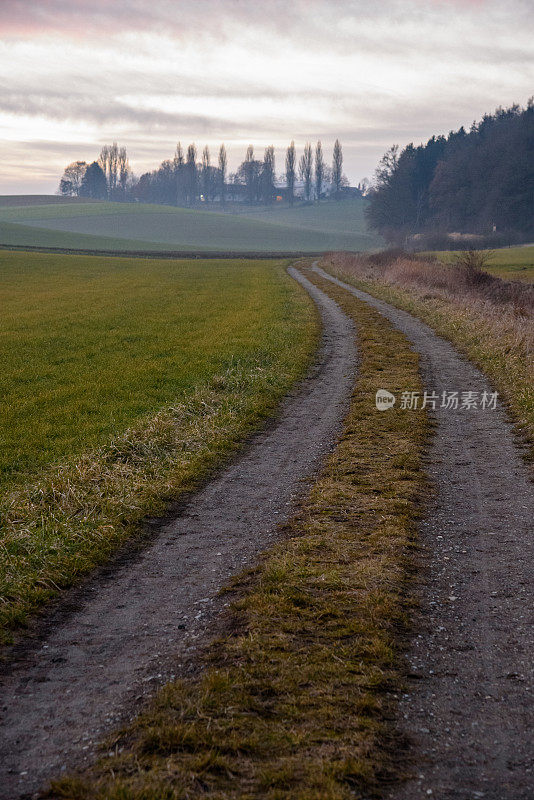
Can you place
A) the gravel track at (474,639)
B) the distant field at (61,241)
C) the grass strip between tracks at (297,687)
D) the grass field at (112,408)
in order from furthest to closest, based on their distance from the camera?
the distant field at (61,241), the grass field at (112,408), the gravel track at (474,639), the grass strip between tracks at (297,687)

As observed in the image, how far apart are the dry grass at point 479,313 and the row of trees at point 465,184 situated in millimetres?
65550

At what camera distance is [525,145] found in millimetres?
108750

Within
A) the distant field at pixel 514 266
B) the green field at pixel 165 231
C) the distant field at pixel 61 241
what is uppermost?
the green field at pixel 165 231

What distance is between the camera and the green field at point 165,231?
10978 centimetres

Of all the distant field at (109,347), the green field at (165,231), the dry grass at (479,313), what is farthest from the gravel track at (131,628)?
the green field at (165,231)

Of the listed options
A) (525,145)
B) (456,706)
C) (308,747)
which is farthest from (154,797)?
(525,145)

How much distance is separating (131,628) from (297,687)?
183 centimetres

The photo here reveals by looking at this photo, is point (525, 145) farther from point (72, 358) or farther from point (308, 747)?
point (308, 747)

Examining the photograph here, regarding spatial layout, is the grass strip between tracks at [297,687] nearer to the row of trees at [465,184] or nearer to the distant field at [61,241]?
the distant field at [61,241]

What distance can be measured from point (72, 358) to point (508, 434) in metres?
13.5

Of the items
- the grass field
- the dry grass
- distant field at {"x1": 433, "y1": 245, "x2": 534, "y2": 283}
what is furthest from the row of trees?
the grass field

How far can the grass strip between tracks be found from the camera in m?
3.88

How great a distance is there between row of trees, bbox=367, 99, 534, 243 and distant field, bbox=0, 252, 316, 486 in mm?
74434

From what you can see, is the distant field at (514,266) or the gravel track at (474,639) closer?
the gravel track at (474,639)
